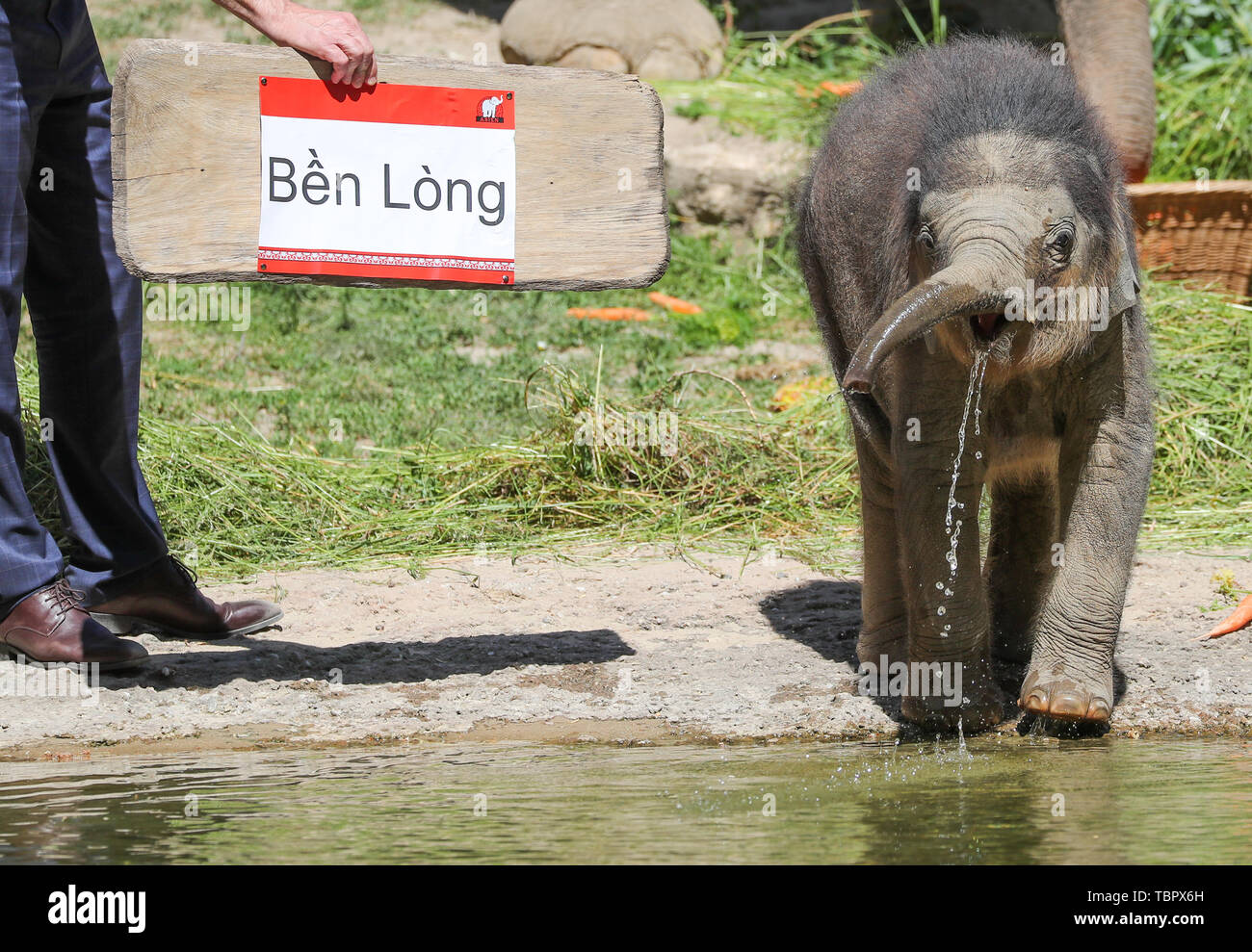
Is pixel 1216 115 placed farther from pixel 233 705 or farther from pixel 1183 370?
pixel 233 705

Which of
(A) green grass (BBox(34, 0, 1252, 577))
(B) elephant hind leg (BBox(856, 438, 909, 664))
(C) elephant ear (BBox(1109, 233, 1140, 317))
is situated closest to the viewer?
(C) elephant ear (BBox(1109, 233, 1140, 317))

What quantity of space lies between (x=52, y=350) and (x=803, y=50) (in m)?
9.14

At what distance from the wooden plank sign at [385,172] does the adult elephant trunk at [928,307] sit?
1.07 m

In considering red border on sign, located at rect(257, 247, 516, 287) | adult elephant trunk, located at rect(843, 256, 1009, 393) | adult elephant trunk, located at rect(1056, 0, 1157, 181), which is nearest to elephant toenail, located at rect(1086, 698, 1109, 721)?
adult elephant trunk, located at rect(843, 256, 1009, 393)

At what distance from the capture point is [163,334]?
9289mm

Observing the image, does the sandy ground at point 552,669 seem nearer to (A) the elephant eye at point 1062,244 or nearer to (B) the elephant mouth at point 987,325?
(B) the elephant mouth at point 987,325

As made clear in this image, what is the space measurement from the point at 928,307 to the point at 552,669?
6.17ft

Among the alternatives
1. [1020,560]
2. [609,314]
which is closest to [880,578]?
[1020,560]

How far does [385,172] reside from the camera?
14.8 feet

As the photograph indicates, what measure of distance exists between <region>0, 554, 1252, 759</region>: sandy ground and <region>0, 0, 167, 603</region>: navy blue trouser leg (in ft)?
1.25

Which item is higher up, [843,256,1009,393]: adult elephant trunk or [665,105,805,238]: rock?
[665,105,805,238]: rock

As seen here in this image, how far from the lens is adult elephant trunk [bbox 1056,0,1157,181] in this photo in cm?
811

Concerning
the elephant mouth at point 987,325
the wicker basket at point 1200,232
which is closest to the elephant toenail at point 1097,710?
the elephant mouth at point 987,325

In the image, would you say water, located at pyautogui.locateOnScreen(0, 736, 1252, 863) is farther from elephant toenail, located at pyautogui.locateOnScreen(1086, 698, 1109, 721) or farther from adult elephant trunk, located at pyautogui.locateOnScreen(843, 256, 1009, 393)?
adult elephant trunk, located at pyautogui.locateOnScreen(843, 256, 1009, 393)
